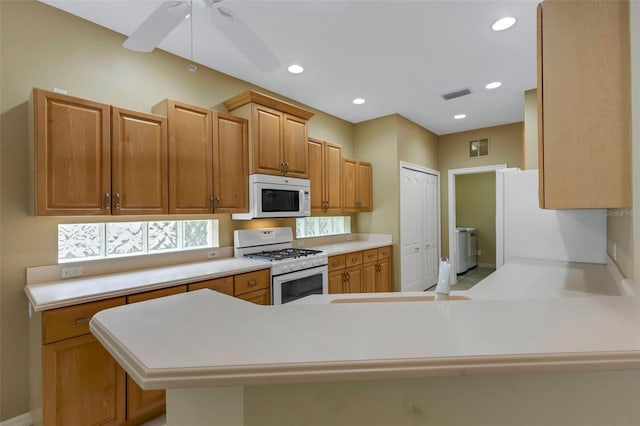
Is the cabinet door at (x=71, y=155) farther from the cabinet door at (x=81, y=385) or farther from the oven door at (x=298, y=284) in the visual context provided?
the oven door at (x=298, y=284)

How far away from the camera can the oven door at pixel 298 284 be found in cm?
267

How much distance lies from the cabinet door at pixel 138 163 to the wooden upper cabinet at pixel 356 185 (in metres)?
2.44

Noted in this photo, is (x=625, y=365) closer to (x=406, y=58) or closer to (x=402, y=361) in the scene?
(x=402, y=361)

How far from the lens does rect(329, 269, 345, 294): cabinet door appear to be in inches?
133

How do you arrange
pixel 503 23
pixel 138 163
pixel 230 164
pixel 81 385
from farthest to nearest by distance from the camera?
pixel 230 164, pixel 503 23, pixel 138 163, pixel 81 385

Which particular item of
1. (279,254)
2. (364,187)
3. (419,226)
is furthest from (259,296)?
(419,226)

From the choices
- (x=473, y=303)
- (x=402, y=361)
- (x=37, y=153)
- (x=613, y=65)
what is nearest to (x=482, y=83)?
(x=613, y=65)

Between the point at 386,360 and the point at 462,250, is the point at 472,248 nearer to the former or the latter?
the point at 462,250

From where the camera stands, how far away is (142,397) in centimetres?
193

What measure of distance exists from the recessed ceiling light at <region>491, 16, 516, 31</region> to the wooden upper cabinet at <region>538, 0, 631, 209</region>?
4.04ft

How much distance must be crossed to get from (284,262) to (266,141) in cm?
123

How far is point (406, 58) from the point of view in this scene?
2.87 meters

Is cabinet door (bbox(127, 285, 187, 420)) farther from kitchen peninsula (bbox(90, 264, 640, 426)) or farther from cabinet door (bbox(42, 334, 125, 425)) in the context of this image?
kitchen peninsula (bbox(90, 264, 640, 426))

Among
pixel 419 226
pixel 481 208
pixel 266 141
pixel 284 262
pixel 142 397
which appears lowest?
pixel 142 397
